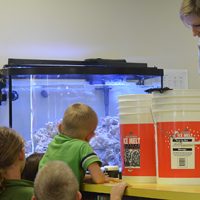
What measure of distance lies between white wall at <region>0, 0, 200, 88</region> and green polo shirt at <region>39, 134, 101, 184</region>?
178 centimetres

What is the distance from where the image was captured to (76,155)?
160 centimetres

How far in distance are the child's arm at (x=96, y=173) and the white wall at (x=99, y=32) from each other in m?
1.91

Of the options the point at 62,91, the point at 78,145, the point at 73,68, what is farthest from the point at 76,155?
the point at 62,91

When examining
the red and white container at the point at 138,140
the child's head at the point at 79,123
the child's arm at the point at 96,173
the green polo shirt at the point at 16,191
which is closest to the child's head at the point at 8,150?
the green polo shirt at the point at 16,191

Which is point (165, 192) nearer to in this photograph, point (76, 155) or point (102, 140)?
point (76, 155)

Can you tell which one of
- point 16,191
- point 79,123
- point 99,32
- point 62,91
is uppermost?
point 99,32

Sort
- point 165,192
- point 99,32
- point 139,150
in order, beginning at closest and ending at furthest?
point 165,192 → point 139,150 → point 99,32

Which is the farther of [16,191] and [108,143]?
[108,143]

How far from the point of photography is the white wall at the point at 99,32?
3.37 metres

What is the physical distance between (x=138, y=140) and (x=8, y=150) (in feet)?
1.59

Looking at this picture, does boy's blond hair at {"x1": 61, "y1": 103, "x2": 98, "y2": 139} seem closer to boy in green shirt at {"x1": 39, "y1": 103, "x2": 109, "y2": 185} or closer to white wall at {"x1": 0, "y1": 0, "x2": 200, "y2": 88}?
boy in green shirt at {"x1": 39, "y1": 103, "x2": 109, "y2": 185}

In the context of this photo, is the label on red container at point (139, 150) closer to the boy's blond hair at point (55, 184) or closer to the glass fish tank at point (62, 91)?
the boy's blond hair at point (55, 184)

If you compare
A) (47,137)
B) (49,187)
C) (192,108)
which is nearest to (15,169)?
(49,187)

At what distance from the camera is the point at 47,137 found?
305 cm
